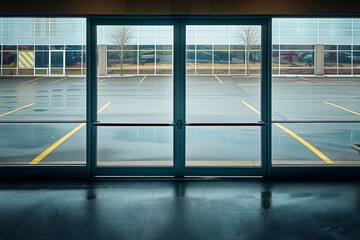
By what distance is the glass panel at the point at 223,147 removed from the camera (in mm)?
8727

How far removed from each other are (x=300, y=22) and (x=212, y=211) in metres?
3.88

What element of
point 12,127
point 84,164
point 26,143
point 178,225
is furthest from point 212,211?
point 12,127

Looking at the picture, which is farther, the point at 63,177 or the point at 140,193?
the point at 63,177

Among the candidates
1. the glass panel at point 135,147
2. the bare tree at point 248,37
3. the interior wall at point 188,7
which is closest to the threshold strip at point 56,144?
the glass panel at point 135,147

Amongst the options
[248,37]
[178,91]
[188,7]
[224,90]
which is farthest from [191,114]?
[188,7]

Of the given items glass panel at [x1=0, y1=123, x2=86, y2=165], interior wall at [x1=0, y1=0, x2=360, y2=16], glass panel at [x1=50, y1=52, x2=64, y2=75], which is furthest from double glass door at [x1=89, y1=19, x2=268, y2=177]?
glass panel at [x1=0, y1=123, x2=86, y2=165]

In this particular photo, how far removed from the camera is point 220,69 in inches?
348

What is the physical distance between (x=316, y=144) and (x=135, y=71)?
4626mm

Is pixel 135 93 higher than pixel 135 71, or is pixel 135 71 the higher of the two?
pixel 135 71

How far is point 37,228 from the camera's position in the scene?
5.88 meters

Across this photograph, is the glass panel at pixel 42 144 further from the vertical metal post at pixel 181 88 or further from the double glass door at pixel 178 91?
the vertical metal post at pixel 181 88

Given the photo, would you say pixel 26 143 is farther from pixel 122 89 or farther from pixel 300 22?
pixel 300 22

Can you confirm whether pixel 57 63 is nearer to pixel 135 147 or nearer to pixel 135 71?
pixel 135 71

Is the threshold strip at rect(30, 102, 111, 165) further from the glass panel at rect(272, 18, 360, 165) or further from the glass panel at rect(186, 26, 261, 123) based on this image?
the glass panel at rect(272, 18, 360, 165)
